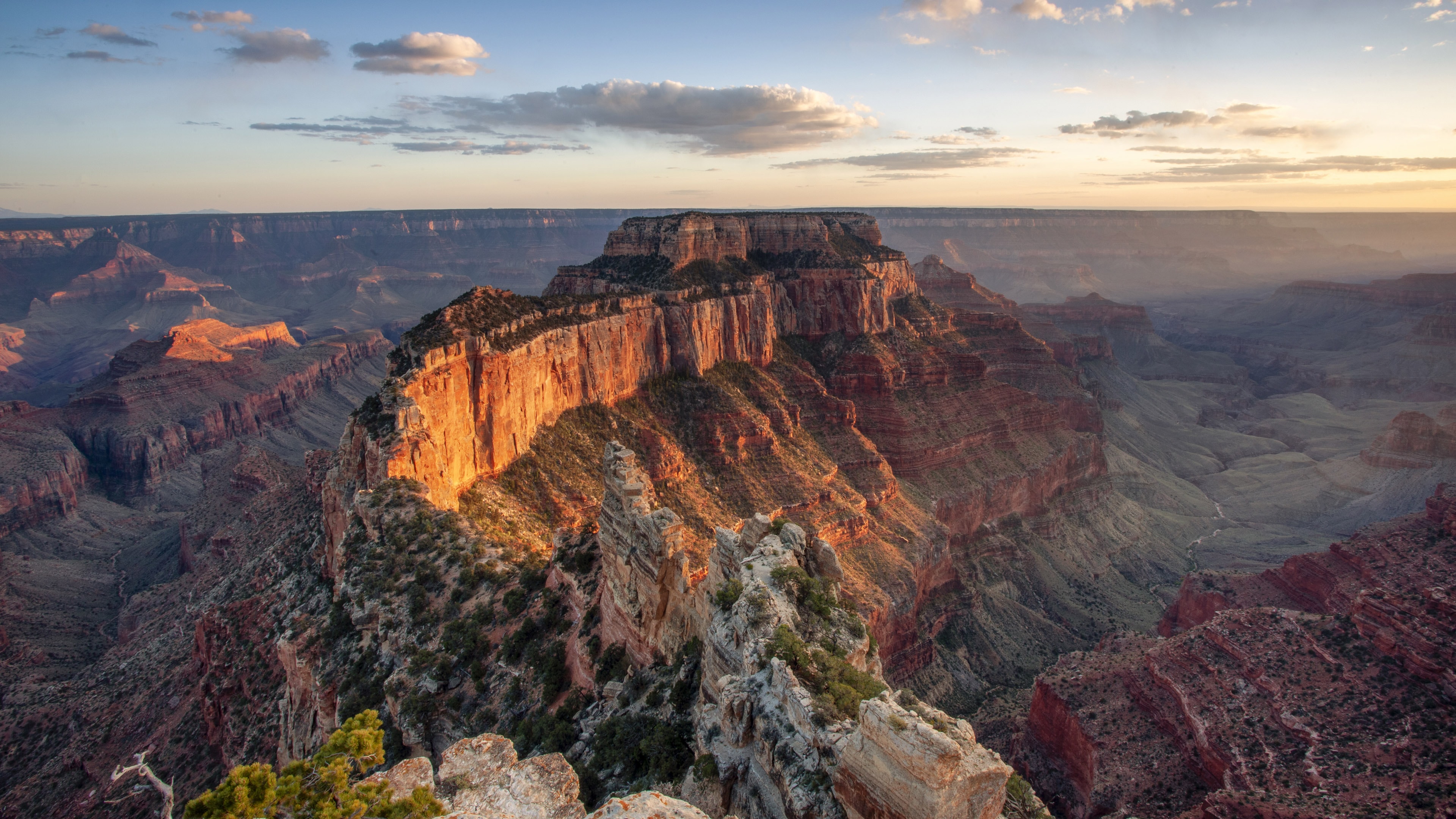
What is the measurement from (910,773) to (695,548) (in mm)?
39637

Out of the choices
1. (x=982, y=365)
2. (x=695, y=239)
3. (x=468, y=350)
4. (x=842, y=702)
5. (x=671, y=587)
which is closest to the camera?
(x=842, y=702)

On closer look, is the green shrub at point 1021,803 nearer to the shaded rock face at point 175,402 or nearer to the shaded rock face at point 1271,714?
the shaded rock face at point 1271,714

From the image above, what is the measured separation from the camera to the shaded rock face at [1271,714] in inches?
1330

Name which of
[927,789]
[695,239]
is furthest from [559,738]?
[695,239]

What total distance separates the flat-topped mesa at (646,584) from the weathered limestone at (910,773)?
10.8 m

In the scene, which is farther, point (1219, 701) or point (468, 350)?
point (468, 350)

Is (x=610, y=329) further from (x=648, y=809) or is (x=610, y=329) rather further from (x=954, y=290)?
(x=954, y=290)

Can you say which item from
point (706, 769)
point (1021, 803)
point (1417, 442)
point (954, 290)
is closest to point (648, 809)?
point (706, 769)

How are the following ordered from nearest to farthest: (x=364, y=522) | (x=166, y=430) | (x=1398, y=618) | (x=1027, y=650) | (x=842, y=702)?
(x=842, y=702) → (x=364, y=522) → (x=1398, y=618) → (x=1027, y=650) → (x=166, y=430)

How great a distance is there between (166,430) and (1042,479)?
14125cm

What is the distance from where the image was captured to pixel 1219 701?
40.8 meters

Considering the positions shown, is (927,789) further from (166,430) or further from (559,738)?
(166,430)

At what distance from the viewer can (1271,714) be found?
3906 cm

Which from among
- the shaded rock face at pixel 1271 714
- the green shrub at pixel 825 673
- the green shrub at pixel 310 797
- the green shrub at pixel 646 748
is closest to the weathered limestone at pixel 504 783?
the green shrub at pixel 310 797
